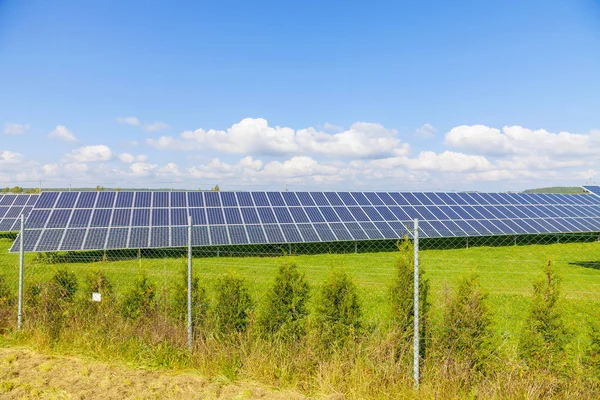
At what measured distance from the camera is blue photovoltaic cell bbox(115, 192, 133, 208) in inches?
856

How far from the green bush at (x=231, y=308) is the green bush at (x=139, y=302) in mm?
1482

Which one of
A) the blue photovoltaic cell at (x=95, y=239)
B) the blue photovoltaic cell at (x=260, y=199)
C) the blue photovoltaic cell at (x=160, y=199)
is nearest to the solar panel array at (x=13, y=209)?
the blue photovoltaic cell at (x=95, y=239)

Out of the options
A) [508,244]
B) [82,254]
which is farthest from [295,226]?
[508,244]

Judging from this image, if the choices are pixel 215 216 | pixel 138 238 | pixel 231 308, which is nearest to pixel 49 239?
pixel 138 238

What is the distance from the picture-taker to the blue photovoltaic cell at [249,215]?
844 inches

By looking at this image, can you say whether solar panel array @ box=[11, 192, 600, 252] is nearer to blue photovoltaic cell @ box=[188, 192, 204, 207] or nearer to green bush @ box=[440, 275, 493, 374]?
blue photovoltaic cell @ box=[188, 192, 204, 207]

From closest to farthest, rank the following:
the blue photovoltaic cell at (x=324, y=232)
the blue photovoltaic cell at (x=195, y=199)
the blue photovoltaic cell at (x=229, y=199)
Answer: the blue photovoltaic cell at (x=324, y=232) < the blue photovoltaic cell at (x=195, y=199) < the blue photovoltaic cell at (x=229, y=199)

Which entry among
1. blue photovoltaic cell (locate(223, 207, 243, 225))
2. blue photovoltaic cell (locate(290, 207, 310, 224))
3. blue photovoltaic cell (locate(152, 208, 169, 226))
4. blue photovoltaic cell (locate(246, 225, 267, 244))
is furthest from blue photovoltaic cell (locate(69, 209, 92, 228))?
blue photovoltaic cell (locate(290, 207, 310, 224))

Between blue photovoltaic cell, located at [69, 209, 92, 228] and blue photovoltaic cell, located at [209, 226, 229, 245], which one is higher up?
blue photovoltaic cell, located at [69, 209, 92, 228]

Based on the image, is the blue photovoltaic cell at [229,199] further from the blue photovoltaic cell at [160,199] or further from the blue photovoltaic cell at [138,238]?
the blue photovoltaic cell at [138,238]

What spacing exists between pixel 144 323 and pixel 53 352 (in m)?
1.55

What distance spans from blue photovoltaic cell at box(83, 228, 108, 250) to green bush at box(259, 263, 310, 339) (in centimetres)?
1289

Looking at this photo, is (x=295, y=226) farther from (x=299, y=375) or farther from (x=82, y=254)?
(x=299, y=375)

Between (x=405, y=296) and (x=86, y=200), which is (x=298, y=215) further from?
(x=405, y=296)
